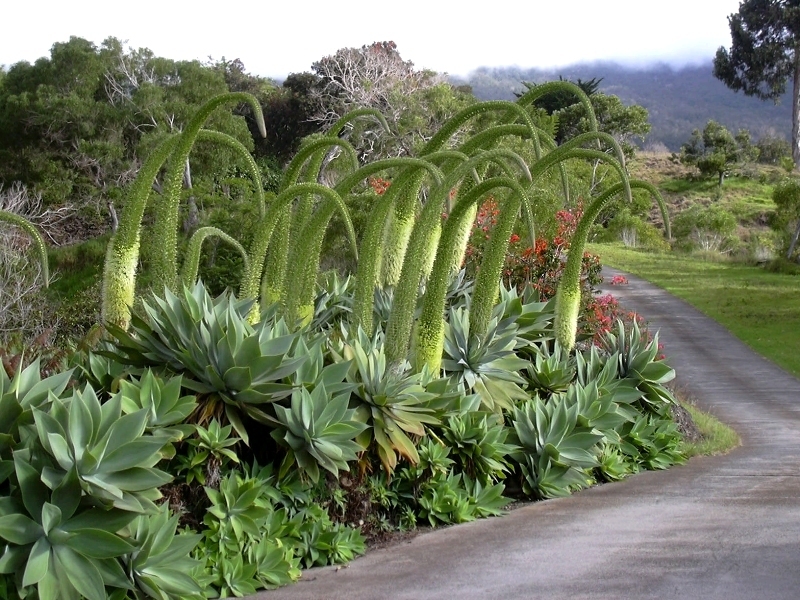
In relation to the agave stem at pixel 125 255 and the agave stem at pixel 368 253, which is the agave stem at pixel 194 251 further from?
the agave stem at pixel 368 253

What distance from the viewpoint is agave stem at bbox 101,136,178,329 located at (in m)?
5.90

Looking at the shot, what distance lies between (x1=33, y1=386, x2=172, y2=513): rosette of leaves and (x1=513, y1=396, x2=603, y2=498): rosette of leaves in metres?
3.35

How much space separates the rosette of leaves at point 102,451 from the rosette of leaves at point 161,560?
0.13 metres

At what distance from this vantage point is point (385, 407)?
569cm

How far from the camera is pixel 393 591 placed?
4.54 m

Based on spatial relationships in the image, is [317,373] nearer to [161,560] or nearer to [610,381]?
[161,560]

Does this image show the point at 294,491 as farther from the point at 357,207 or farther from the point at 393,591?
the point at 357,207

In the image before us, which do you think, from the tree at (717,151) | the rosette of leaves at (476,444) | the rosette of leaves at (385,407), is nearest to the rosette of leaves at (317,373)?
the rosette of leaves at (385,407)

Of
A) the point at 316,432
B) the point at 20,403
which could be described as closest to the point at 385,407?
the point at 316,432

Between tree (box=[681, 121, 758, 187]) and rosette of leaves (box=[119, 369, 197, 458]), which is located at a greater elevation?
tree (box=[681, 121, 758, 187])

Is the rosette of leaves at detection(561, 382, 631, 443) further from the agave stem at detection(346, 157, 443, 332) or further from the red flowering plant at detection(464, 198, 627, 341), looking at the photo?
the red flowering plant at detection(464, 198, 627, 341)

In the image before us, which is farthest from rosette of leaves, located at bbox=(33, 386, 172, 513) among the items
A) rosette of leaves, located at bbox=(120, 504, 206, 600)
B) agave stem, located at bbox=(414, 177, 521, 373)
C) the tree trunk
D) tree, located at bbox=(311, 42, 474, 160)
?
the tree trunk

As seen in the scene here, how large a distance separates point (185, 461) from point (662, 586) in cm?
243

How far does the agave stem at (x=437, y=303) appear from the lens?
6.49 m
